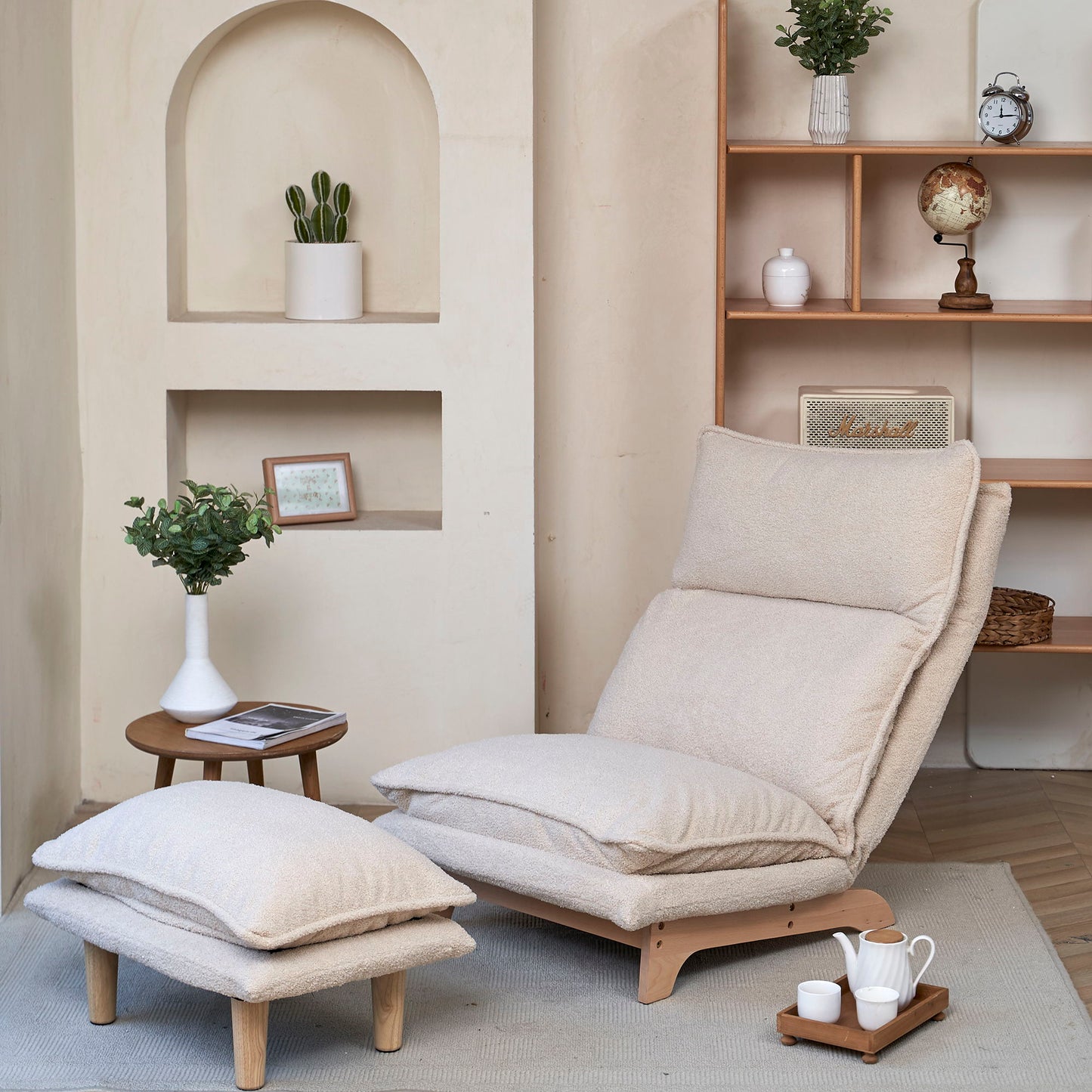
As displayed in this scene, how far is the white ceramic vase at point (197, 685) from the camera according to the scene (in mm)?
3047

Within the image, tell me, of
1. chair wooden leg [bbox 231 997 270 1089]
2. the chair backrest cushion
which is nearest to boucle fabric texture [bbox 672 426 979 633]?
the chair backrest cushion

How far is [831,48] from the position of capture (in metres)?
3.43

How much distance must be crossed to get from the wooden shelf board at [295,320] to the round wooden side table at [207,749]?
3.28ft

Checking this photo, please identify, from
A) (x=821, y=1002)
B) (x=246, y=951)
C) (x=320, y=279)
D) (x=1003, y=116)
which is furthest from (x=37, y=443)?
(x=1003, y=116)

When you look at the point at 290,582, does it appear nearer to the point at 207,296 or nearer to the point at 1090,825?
the point at 207,296

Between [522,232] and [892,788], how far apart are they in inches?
61.8

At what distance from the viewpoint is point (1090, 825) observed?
3477 mm

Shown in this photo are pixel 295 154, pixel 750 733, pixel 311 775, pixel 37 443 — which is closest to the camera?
pixel 750 733

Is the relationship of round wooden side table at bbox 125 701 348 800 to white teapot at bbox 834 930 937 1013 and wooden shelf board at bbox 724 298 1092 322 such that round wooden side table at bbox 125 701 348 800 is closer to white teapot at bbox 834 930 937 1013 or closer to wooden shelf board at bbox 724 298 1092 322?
white teapot at bbox 834 930 937 1013

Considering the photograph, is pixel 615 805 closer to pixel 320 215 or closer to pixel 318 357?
pixel 318 357

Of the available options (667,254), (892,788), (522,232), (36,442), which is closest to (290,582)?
(36,442)

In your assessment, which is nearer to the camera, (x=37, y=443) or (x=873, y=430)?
(x=37, y=443)

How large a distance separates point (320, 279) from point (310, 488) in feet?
1.73

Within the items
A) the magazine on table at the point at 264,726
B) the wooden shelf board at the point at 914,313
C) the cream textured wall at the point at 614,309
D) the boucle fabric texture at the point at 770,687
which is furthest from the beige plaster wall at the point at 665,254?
the magazine on table at the point at 264,726
